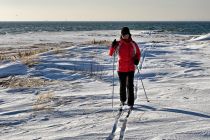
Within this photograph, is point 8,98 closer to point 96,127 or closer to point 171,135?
point 96,127

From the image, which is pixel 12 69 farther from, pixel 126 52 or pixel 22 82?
pixel 126 52

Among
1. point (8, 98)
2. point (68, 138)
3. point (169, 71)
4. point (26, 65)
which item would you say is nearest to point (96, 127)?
point (68, 138)

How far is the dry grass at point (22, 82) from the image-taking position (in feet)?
37.7

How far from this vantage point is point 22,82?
1196 cm

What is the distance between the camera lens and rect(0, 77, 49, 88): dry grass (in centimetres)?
1148

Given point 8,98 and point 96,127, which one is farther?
point 8,98

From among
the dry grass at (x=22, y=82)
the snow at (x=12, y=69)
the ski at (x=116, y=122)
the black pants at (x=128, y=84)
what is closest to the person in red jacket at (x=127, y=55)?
the black pants at (x=128, y=84)

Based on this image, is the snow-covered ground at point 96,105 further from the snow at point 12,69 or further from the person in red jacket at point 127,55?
the person in red jacket at point 127,55

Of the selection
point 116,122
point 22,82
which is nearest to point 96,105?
point 116,122

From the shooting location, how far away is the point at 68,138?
6.02 m

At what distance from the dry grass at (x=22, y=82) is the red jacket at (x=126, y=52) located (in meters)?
4.08

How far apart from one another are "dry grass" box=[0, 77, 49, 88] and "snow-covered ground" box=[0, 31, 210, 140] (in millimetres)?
261

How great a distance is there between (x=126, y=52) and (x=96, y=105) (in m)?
1.34

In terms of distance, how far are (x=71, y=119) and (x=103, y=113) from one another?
0.69 metres
